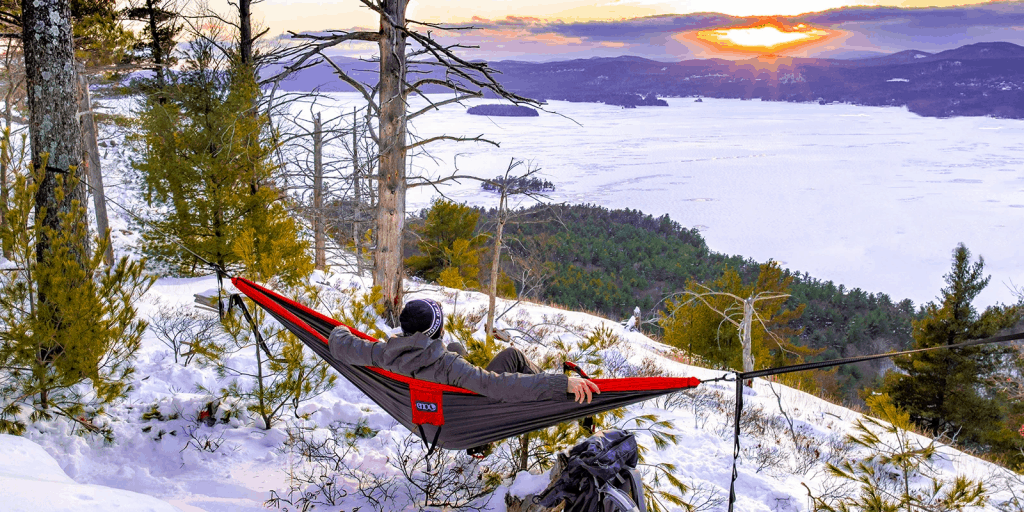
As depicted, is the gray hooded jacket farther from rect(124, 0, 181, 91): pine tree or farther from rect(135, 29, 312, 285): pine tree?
rect(124, 0, 181, 91): pine tree

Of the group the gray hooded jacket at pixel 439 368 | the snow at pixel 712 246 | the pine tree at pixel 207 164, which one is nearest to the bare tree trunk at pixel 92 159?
the snow at pixel 712 246

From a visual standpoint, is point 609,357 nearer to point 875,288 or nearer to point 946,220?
point 875,288

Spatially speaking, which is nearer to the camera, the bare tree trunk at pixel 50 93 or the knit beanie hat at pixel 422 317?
the knit beanie hat at pixel 422 317

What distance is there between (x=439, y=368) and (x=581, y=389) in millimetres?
659

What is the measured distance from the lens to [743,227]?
59344mm

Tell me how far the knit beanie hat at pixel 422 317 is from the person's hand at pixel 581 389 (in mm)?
662

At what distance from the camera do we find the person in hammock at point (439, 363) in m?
2.56

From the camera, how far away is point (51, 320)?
3078 mm

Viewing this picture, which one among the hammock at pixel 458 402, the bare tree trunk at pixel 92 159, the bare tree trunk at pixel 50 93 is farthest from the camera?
the bare tree trunk at pixel 92 159

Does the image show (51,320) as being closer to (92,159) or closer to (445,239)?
→ (92,159)

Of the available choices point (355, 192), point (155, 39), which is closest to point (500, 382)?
point (355, 192)

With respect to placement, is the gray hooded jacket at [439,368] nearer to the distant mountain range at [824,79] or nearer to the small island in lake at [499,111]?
the small island in lake at [499,111]

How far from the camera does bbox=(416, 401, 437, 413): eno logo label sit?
9.15 ft

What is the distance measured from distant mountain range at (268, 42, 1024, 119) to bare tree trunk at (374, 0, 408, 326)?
10871cm
